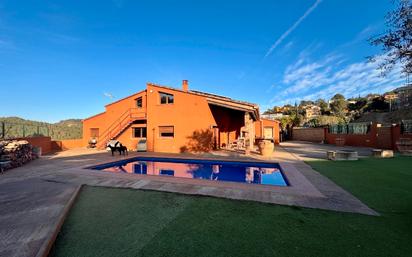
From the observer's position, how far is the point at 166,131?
15.8 m

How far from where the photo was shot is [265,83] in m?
30.7

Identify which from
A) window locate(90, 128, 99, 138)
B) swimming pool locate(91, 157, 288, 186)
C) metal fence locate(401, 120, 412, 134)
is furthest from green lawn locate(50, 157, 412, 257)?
window locate(90, 128, 99, 138)

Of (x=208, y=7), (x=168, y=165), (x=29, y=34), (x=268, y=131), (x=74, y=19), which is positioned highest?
(x=208, y=7)

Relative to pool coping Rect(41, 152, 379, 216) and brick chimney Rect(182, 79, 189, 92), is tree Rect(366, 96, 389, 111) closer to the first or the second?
brick chimney Rect(182, 79, 189, 92)

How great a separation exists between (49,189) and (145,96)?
43.1 feet

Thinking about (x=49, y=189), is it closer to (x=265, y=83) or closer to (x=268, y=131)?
(x=268, y=131)

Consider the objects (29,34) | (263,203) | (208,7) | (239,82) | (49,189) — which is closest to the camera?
(263,203)

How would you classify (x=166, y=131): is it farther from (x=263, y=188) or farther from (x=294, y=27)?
(x=294, y=27)

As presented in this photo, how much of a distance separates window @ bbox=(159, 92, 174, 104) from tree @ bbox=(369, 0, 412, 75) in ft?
44.8

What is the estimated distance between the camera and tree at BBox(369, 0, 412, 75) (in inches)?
128

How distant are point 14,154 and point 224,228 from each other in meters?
11.6

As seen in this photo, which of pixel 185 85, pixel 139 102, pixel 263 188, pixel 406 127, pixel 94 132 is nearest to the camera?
pixel 263 188

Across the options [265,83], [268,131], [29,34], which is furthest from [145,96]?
[265,83]

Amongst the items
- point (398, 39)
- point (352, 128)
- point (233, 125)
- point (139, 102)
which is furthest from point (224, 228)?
point (352, 128)
